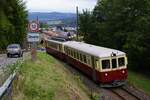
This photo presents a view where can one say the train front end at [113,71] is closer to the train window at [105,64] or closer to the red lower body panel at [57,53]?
the train window at [105,64]

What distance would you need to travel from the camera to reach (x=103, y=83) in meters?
26.8

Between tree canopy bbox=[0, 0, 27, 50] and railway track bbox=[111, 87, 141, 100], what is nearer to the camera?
railway track bbox=[111, 87, 141, 100]

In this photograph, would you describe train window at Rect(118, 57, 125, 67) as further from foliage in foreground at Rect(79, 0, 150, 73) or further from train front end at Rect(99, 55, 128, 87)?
foliage in foreground at Rect(79, 0, 150, 73)

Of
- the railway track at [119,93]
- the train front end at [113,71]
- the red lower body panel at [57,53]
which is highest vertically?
the train front end at [113,71]

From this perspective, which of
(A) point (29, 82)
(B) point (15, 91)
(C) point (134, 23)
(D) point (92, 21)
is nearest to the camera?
(B) point (15, 91)

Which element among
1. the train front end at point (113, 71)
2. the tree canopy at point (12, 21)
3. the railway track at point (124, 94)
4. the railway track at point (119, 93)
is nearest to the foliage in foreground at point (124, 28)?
the train front end at point (113, 71)

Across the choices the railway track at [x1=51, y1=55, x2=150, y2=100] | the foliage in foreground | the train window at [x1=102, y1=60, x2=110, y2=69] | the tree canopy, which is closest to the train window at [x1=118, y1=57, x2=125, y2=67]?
the train window at [x1=102, y1=60, x2=110, y2=69]

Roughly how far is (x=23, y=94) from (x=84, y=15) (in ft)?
170

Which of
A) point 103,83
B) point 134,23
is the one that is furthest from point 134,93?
point 134,23

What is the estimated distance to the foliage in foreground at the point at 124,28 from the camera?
3831 cm

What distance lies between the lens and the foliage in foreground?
1508 inches

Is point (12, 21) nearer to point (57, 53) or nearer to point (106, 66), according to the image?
A: point (57, 53)

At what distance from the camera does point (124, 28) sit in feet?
153

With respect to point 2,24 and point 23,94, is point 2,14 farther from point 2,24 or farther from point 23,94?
point 23,94
